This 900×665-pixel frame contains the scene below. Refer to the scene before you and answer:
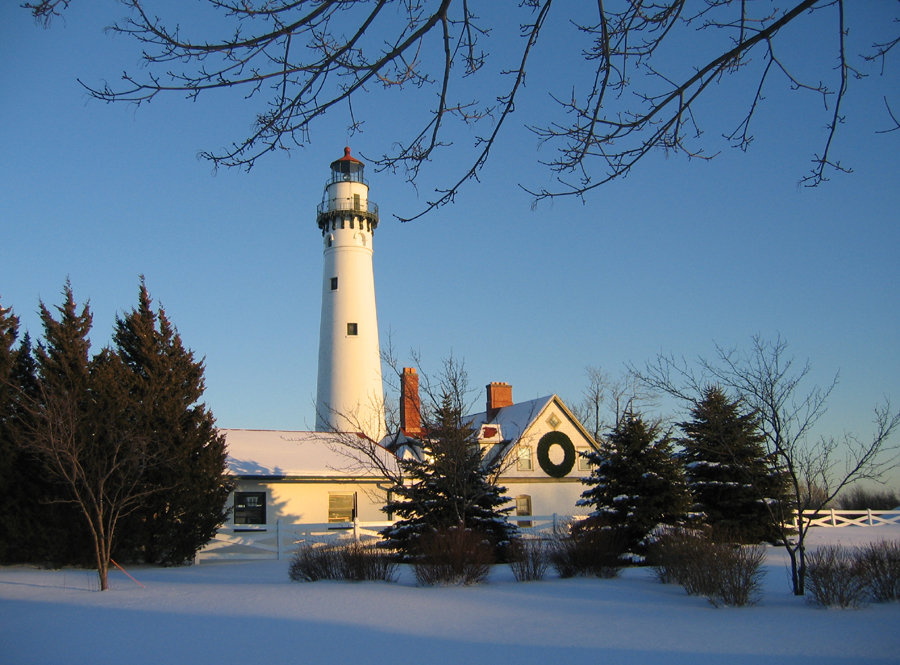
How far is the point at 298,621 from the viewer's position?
882 centimetres

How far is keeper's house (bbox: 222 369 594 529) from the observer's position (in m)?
23.2

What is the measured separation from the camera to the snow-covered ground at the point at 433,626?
690 cm

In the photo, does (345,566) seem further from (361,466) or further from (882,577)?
(361,466)

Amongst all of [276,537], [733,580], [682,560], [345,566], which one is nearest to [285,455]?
[276,537]

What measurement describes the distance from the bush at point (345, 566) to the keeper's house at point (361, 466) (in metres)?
5.39

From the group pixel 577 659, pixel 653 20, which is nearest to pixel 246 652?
pixel 577 659

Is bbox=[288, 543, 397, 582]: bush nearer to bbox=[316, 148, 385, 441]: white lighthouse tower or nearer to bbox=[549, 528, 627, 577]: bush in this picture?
bbox=[549, 528, 627, 577]: bush

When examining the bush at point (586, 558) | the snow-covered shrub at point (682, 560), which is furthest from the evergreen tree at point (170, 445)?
the snow-covered shrub at point (682, 560)

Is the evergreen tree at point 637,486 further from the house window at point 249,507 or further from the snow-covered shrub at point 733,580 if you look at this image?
the house window at point 249,507

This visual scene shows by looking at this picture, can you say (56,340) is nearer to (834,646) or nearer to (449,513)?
(449,513)

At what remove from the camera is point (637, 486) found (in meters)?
18.6

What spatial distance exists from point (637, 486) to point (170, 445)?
11807 millimetres

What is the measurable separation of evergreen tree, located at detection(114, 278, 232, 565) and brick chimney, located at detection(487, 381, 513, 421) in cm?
1708

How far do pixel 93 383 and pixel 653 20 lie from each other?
16378 mm
